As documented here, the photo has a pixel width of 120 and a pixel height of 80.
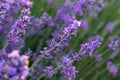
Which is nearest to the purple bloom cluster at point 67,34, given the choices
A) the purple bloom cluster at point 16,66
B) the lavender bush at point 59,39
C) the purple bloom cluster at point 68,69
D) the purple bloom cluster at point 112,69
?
the lavender bush at point 59,39

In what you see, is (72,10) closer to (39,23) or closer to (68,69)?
(39,23)

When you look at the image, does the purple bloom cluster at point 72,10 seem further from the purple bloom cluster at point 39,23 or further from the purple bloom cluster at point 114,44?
the purple bloom cluster at point 114,44

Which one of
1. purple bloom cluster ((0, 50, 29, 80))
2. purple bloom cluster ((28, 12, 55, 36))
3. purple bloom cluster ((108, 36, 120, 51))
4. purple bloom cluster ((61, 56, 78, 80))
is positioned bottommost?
purple bloom cluster ((0, 50, 29, 80))

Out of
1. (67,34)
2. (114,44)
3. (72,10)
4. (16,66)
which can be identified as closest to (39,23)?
(72,10)

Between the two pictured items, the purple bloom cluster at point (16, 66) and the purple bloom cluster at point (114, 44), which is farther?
the purple bloom cluster at point (114, 44)

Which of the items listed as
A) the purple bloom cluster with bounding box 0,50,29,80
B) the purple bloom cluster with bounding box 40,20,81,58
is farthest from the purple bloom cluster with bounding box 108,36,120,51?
the purple bloom cluster with bounding box 0,50,29,80

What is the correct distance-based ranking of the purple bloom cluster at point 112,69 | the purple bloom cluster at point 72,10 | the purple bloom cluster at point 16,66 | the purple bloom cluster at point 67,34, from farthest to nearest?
the purple bloom cluster at point 112,69 < the purple bloom cluster at point 72,10 < the purple bloom cluster at point 67,34 < the purple bloom cluster at point 16,66

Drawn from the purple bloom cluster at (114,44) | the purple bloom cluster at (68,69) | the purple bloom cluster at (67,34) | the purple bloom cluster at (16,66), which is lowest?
the purple bloom cluster at (16,66)

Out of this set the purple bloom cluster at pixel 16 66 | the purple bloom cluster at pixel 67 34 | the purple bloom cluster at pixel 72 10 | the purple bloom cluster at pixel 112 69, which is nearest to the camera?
the purple bloom cluster at pixel 16 66

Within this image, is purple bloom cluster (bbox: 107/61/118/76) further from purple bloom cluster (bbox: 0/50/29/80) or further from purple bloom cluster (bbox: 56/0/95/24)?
purple bloom cluster (bbox: 0/50/29/80)
